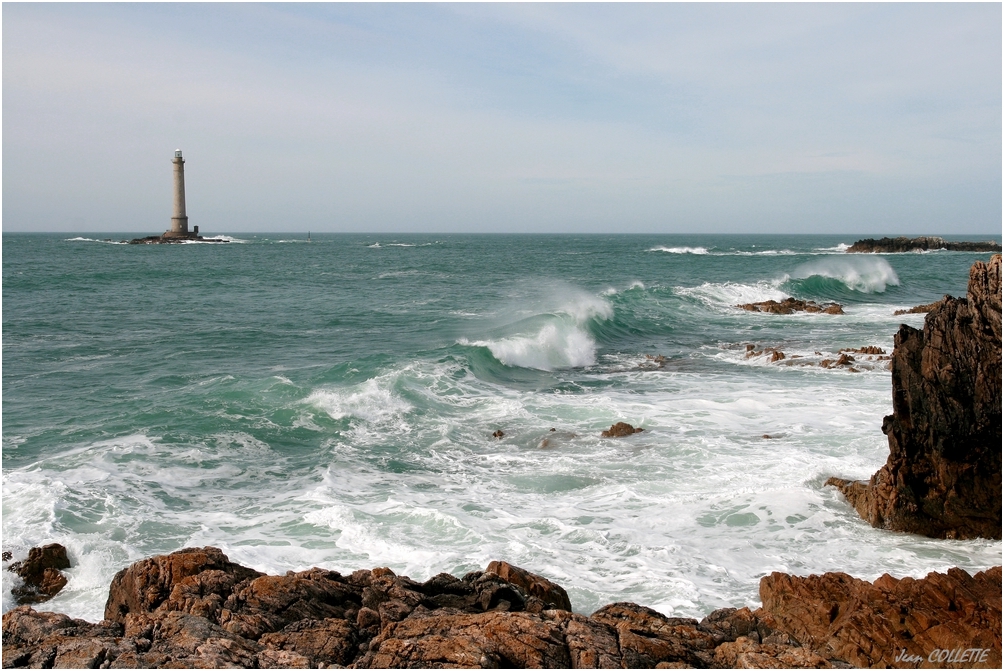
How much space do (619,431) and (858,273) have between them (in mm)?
36342

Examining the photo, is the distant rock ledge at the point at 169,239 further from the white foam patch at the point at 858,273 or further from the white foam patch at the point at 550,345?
the white foam patch at the point at 550,345

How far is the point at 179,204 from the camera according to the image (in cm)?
8231

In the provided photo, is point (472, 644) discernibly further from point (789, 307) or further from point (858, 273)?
point (858, 273)

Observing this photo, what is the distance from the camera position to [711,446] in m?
11.5

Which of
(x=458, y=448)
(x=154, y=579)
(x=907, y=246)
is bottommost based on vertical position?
(x=458, y=448)

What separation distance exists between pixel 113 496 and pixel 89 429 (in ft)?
11.3

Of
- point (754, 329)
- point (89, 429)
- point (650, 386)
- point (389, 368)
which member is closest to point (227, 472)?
point (89, 429)

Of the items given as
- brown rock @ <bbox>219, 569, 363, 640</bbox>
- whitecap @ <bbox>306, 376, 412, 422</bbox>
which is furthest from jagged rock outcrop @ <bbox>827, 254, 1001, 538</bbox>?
whitecap @ <bbox>306, 376, 412, 422</bbox>

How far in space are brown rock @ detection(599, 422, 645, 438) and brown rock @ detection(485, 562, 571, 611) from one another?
19.3 feet

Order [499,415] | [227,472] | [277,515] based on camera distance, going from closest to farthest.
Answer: [277,515] → [227,472] → [499,415]

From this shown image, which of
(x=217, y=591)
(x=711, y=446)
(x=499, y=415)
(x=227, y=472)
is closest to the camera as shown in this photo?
(x=217, y=591)

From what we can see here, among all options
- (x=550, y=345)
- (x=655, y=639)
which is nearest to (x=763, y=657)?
(x=655, y=639)

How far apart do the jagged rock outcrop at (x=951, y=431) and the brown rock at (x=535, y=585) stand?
425 cm

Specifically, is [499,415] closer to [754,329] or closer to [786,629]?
[786,629]
